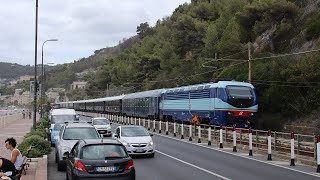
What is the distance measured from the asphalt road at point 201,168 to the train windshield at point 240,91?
32.5 ft

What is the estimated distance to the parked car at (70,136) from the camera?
1742 cm

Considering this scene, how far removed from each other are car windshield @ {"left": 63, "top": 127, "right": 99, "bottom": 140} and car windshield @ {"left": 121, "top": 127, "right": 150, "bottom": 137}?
398cm

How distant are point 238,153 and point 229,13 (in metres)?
50.6

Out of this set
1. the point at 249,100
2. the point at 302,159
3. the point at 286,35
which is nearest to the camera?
the point at 302,159

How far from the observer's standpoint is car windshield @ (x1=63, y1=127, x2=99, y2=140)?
18.5 metres

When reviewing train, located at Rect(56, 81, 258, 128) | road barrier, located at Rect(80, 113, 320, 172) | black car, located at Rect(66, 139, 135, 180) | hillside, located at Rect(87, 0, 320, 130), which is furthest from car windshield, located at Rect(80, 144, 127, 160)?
hillside, located at Rect(87, 0, 320, 130)

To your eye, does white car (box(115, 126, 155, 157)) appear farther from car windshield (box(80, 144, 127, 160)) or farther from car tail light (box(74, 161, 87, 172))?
car tail light (box(74, 161, 87, 172))

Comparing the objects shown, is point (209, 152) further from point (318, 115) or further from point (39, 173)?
point (318, 115)

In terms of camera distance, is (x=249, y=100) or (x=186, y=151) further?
(x=249, y=100)

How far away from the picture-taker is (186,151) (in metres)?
25.0

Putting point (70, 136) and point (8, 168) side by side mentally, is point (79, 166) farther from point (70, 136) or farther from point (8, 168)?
point (70, 136)

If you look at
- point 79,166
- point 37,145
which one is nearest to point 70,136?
point 37,145

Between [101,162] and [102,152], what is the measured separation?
426 millimetres

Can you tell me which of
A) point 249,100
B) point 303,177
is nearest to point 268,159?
point 303,177
